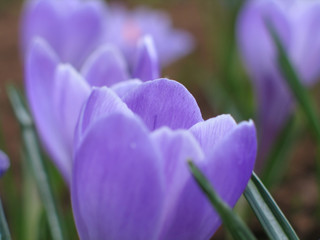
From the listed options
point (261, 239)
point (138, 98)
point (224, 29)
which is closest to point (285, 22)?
point (261, 239)

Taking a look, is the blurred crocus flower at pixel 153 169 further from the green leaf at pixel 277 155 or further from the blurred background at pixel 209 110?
the green leaf at pixel 277 155

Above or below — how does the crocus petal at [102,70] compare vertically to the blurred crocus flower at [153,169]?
above

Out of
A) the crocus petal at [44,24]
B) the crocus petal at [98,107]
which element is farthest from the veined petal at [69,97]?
the crocus petal at [44,24]

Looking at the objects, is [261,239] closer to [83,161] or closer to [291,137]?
[291,137]

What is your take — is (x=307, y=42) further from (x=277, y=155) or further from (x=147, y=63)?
(x=147, y=63)

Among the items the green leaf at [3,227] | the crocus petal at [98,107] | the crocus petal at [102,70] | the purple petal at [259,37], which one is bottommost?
the green leaf at [3,227]
